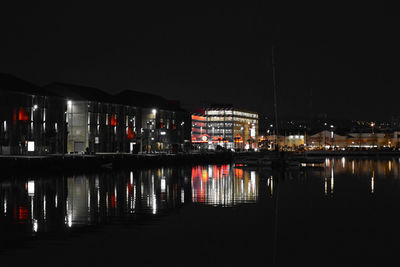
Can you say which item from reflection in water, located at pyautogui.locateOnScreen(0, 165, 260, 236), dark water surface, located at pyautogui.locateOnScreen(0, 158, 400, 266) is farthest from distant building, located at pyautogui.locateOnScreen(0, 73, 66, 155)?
dark water surface, located at pyautogui.locateOnScreen(0, 158, 400, 266)

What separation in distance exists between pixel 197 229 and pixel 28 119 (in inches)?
2401

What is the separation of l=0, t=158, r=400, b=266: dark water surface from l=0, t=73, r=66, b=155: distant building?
38896mm

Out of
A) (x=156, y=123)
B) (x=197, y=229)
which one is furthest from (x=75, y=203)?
(x=156, y=123)

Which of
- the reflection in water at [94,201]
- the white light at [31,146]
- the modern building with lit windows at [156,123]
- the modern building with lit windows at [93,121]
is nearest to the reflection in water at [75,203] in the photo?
the reflection in water at [94,201]

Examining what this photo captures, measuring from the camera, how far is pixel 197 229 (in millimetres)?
21141

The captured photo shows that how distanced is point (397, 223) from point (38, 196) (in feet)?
69.6

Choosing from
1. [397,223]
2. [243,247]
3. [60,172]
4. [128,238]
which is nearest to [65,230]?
[128,238]

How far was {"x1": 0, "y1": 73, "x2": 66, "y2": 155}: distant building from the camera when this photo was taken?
7225 cm

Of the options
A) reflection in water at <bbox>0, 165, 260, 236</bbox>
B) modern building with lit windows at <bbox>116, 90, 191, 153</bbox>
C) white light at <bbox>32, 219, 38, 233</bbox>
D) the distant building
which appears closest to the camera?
white light at <bbox>32, 219, 38, 233</bbox>

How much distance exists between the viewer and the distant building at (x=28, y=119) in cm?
7225

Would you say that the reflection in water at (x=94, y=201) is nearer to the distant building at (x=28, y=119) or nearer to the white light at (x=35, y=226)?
the white light at (x=35, y=226)

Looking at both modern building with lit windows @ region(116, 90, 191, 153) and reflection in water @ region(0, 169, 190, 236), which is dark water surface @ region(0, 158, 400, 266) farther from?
modern building with lit windows @ region(116, 90, 191, 153)

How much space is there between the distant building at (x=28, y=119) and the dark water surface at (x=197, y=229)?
3890 cm

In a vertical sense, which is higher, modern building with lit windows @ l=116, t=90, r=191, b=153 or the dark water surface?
modern building with lit windows @ l=116, t=90, r=191, b=153
